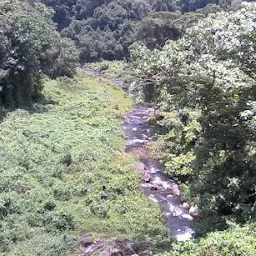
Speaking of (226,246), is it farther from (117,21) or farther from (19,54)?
(117,21)

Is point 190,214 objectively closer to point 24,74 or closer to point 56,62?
point 24,74

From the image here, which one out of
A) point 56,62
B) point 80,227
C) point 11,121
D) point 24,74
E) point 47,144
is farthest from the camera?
point 56,62

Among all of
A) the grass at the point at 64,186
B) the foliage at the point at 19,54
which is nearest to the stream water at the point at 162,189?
the grass at the point at 64,186

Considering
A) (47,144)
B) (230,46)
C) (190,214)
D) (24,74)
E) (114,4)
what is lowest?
(190,214)

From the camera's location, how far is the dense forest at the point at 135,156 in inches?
597

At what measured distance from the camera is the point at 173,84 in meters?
17.7

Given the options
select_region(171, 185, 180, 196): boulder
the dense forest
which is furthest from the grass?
select_region(171, 185, 180, 196): boulder

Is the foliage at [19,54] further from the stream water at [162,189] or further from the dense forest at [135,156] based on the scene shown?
the stream water at [162,189]

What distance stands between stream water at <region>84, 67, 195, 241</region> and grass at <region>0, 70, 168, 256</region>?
686mm

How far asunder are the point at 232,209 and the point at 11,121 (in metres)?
22.4

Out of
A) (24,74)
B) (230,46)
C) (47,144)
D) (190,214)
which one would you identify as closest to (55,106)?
(24,74)

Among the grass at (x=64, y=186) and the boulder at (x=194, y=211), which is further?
the boulder at (x=194, y=211)

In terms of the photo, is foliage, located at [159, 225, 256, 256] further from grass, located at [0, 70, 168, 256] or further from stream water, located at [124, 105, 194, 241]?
stream water, located at [124, 105, 194, 241]

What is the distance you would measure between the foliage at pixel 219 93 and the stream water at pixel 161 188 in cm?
183
